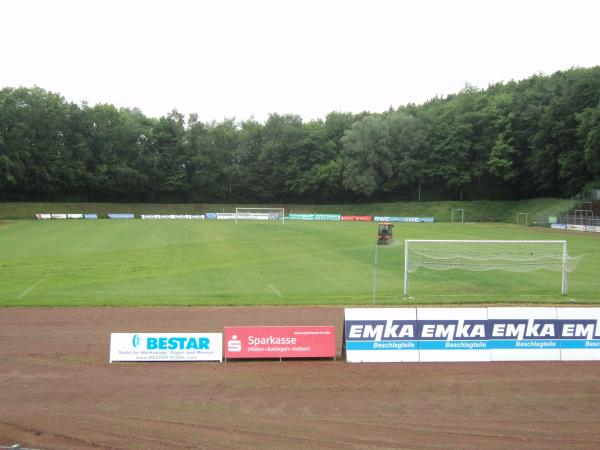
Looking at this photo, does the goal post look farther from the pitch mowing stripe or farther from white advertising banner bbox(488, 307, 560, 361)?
the pitch mowing stripe

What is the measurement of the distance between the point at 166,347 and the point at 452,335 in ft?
25.2

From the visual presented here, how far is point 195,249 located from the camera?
40594mm

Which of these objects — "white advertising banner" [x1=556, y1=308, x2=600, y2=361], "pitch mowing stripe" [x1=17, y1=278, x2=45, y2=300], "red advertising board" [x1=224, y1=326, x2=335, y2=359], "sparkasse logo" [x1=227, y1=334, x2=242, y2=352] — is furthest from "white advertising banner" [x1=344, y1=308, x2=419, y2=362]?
"pitch mowing stripe" [x1=17, y1=278, x2=45, y2=300]

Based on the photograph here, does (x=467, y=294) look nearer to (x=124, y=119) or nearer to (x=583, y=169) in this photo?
(x=583, y=169)

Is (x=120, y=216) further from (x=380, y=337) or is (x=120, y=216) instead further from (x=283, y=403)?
(x=283, y=403)

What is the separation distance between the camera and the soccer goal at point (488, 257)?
27469 mm

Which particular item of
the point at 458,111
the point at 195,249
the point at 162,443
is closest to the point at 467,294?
the point at 162,443

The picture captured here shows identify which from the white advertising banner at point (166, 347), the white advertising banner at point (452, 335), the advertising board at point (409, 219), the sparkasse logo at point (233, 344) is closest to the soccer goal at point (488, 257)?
the white advertising banner at point (452, 335)

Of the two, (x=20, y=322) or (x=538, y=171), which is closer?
(x=20, y=322)

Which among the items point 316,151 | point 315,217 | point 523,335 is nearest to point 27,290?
point 523,335

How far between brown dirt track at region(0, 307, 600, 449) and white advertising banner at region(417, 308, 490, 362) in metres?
0.40

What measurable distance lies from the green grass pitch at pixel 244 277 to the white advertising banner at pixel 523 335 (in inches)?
285

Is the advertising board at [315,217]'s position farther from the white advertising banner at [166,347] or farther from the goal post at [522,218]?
the white advertising banner at [166,347]

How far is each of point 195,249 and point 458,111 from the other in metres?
69.4
